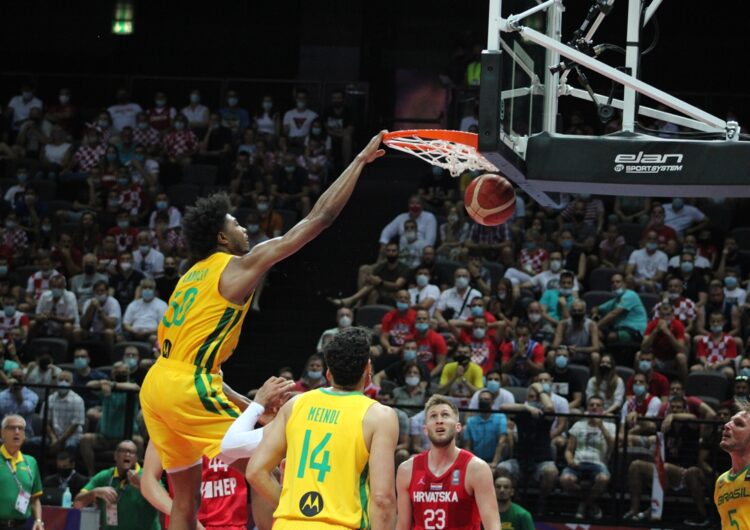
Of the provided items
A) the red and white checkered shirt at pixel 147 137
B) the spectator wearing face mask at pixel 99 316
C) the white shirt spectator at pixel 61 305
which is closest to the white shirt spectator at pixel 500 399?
the spectator wearing face mask at pixel 99 316

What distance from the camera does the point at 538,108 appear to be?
844 cm

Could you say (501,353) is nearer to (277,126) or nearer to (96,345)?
(96,345)

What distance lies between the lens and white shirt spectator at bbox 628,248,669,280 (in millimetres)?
16125

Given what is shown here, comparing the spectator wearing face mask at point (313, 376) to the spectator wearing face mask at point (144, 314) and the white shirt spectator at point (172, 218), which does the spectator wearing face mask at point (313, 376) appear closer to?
the spectator wearing face mask at point (144, 314)

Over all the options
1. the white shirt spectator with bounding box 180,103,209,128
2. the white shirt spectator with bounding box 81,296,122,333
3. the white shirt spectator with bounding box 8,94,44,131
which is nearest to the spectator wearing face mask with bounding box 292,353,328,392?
the white shirt spectator with bounding box 81,296,122,333

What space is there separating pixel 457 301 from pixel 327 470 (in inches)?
392

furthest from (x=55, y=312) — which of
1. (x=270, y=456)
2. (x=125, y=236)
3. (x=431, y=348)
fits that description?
(x=270, y=456)

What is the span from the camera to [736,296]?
15.3 m

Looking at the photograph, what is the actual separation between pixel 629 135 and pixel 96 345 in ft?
30.8

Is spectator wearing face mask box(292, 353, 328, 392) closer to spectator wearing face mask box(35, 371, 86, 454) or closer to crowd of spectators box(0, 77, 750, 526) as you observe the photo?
crowd of spectators box(0, 77, 750, 526)

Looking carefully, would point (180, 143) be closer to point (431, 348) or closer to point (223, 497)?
point (431, 348)

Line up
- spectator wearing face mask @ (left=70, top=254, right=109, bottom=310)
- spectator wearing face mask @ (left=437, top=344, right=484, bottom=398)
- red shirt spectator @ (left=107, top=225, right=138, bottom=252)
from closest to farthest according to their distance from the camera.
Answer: spectator wearing face mask @ (left=437, top=344, right=484, bottom=398)
spectator wearing face mask @ (left=70, top=254, right=109, bottom=310)
red shirt spectator @ (left=107, top=225, right=138, bottom=252)

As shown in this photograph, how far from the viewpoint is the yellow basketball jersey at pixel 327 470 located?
5.66 meters

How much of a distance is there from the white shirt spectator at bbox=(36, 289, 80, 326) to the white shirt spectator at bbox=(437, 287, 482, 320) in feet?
15.6
